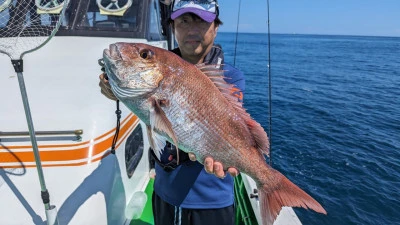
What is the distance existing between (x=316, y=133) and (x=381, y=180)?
3870 millimetres

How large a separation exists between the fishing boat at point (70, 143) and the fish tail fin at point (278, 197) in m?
1.40

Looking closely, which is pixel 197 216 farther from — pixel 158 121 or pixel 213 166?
pixel 158 121

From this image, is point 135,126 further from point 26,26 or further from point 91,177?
point 26,26

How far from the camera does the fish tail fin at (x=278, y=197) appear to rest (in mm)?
2164

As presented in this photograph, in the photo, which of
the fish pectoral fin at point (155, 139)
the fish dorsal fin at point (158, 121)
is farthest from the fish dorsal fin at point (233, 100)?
the fish pectoral fin at point (155, 139)

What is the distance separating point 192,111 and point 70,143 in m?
1.34

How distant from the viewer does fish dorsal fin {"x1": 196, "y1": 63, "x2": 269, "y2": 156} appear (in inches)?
82.6

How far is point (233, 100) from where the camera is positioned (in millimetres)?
2131

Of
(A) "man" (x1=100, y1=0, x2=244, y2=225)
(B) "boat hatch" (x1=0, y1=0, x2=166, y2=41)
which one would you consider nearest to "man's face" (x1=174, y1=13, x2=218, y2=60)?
(A) "man" (x1=100, y1=0, x2=244, y2=225)

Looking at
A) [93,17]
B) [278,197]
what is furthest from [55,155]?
[93,17]

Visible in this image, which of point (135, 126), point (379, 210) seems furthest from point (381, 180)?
point (135, 126)

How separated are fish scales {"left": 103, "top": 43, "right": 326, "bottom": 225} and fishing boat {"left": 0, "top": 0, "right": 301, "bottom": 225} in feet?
3.18

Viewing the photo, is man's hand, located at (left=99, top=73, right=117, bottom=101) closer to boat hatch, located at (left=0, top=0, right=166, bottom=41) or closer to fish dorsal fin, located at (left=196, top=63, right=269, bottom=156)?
fish dorsal fin, located at (left=196, top=63, right=269, bottom=156)

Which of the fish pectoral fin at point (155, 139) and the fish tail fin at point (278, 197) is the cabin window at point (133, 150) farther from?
the fish tail fin at point (278, 197)
